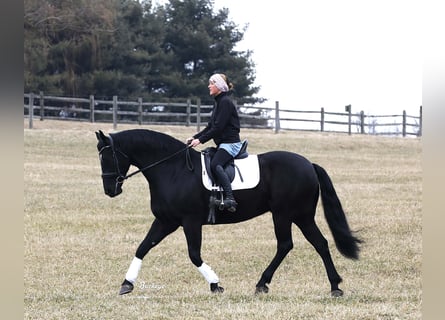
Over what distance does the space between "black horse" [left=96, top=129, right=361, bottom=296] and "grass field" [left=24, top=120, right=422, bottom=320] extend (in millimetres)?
478

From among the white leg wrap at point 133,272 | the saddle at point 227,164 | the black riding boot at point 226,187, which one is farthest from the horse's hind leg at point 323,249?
the white leg wrap at point 133,272

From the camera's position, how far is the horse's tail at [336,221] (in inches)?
324

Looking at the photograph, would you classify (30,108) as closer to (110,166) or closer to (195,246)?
(110,166)

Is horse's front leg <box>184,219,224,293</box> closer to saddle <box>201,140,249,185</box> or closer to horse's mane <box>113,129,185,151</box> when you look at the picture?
saddle <box>201,140,249,185</box>

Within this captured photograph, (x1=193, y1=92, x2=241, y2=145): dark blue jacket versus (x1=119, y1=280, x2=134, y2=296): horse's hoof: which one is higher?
(x1=193, y1=92, x2=241, y2=145): dark blue jacket

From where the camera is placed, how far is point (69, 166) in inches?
1063

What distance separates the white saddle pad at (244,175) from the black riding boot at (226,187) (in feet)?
0.46

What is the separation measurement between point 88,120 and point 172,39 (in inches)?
503

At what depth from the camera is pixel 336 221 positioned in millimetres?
8289

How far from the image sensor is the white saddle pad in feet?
25.9

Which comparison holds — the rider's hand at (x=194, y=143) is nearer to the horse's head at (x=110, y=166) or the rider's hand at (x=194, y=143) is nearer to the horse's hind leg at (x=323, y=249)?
the horse's head at (x=110, y=166)

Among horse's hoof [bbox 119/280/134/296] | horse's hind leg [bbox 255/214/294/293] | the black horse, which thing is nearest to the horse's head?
the black horse

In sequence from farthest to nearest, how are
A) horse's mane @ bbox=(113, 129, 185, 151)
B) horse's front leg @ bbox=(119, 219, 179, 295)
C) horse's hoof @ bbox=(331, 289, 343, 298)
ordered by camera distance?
horse's mane @ bbox=(113, 129, 185, 151) < horse's front leg @ bbox=(119, 219, 179, 295) < horse's hoof @ bbox=(331, 289, 343, 298)
